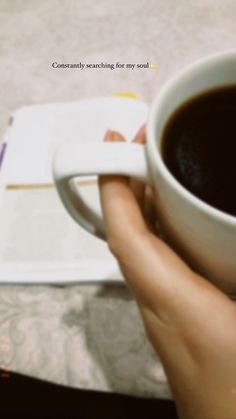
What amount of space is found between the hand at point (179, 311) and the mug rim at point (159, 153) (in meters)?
0.05

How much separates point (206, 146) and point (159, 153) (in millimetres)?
70

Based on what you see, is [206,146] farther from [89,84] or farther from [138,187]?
[89,84]

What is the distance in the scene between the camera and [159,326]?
1.12ft

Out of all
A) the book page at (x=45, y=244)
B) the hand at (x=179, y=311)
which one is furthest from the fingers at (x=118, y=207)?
the book page at (x=45, y=244)

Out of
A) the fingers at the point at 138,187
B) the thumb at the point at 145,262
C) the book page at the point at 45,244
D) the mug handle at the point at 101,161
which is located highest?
the mug handle at the point at 101,161

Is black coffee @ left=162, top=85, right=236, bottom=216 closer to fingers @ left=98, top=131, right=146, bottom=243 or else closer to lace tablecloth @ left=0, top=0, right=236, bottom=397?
fingers @ left=98, top=131, right=146, bottom=243

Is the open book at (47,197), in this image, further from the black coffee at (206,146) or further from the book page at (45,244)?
the black coffee at (206,146)

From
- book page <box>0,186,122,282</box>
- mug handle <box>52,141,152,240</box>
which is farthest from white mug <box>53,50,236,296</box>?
book page <box>0,186,122,282</box>

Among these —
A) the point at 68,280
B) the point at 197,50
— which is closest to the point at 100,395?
the point at 68,280

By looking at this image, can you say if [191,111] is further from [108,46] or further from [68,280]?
[108,46]

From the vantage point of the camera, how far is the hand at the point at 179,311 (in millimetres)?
319

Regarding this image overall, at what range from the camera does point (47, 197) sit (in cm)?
60

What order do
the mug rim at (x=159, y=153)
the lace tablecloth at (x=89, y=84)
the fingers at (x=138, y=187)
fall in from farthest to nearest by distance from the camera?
the lace tablecloth at (x=89, y=84)
the fingers at (x=138, y=187)
the mug rim at (x=159, y=153)

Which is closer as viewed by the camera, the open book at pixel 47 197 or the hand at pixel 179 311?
the hand at pixel 179 311
